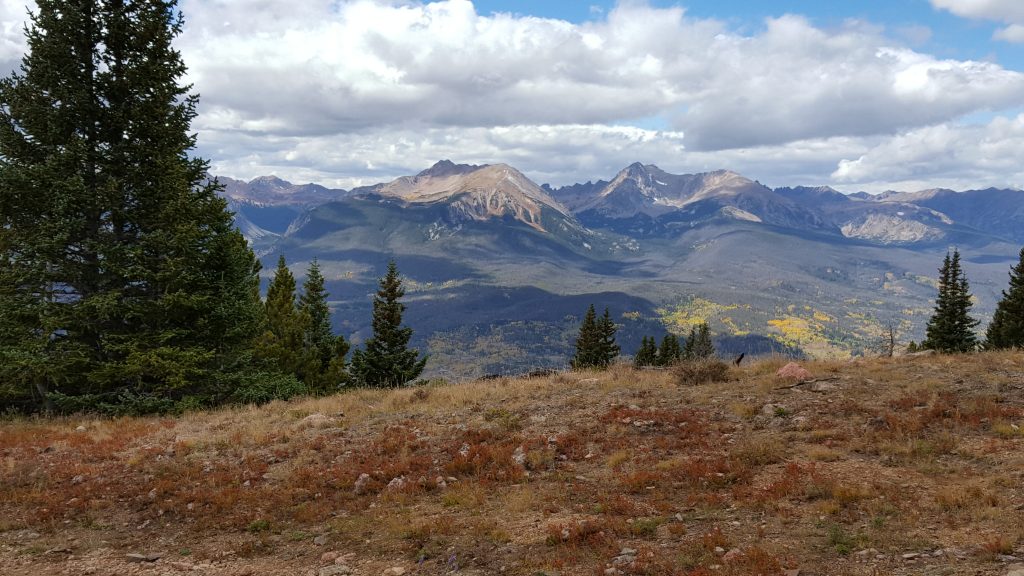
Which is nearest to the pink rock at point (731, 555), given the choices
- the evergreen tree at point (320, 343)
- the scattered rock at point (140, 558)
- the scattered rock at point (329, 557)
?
the scattered rock at point (329, 557)

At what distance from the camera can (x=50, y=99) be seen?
725 inches

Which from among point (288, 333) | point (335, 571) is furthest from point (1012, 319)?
point (335, 571)

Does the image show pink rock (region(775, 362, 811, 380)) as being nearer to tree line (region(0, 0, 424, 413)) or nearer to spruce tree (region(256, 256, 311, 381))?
tree line (region(0, 0, 424, 413))

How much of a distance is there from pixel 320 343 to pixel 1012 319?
72205mm

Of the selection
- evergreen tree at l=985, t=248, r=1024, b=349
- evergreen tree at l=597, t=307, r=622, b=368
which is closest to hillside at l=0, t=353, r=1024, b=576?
evergreen tree at l=985, t=248, r=1024, b=349

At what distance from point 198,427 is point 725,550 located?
15595 millimetres

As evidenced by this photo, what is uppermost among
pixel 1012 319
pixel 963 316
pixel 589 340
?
pixel 1012 319

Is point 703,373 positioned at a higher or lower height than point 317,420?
higher

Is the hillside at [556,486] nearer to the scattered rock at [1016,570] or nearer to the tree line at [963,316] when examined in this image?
the scattered rock at [1016,570]

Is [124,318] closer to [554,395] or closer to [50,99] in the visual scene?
[50,99]

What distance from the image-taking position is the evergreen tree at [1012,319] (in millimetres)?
56487

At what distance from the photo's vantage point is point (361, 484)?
11734 millimetres

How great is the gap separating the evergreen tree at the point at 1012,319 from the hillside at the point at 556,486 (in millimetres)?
52247

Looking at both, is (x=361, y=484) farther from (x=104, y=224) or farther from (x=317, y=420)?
(x=104, y=224)
